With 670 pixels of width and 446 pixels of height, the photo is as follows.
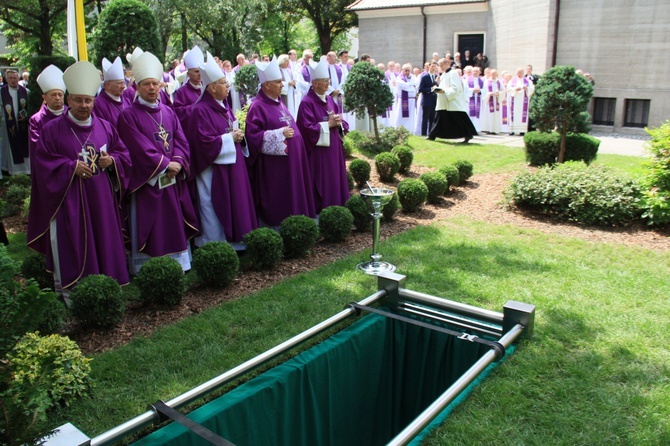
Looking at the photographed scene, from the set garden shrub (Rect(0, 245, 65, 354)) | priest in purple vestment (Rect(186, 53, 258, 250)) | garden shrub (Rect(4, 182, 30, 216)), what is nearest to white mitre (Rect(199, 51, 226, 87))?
priest in purple vestment (Rect(186, 53, 258, 250))

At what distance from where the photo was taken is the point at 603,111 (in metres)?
19.8

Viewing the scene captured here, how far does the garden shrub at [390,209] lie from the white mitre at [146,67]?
3928mm

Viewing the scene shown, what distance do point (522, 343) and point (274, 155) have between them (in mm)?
5177

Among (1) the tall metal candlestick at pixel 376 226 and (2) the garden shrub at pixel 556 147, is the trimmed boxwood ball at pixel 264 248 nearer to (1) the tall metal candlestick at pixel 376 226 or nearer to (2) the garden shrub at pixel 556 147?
(1) the tall metal candlestick at pixel 376 226

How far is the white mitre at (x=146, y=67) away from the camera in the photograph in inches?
248

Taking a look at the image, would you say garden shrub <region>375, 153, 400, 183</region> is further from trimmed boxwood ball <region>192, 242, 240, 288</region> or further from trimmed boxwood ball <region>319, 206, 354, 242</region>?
trimmed boxwood ball <region>192, 242, 240, 288</region>

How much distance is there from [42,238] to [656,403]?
18.6 ft

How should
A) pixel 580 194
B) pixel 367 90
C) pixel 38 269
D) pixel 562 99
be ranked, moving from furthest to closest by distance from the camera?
pixel 367 90, pixel 562 99, pixel 580 194, pixel 38 269

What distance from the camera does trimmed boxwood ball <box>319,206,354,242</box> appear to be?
25.7 feet

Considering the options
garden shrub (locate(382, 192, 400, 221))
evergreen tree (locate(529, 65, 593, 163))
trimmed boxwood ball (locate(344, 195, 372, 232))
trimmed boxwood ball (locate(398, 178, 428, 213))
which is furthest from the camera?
evergreen tree (locate(529, 65, 593, 163))

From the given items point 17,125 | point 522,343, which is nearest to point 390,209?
point 522,343

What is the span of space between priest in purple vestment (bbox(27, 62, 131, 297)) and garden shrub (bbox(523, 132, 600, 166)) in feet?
30.4

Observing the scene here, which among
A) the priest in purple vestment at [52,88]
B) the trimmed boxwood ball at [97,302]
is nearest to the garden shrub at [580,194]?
the trimmed boxwood ball at [97,302]

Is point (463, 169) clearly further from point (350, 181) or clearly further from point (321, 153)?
point (321, 153)
